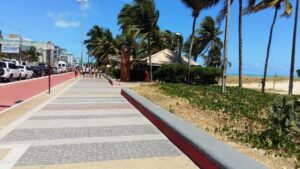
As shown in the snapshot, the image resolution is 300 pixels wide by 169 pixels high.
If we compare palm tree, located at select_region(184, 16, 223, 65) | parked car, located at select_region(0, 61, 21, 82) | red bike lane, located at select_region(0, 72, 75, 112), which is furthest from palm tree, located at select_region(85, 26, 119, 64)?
red bike lane, located at select_region(0, 72, 75, 112)

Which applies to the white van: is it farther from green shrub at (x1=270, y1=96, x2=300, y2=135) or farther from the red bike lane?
green shrub at (x1=270, y1=96, x2=300, y2=135)

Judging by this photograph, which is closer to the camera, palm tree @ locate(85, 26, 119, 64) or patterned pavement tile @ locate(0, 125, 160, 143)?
patterned pavement tile @ locate(0, 125, 160, 143)

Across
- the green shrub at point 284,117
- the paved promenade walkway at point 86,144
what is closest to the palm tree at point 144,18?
the paved promenade walkway at point 86,144

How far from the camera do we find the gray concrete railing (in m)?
5.88

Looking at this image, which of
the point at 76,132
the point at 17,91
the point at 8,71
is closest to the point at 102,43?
the point at 8,71

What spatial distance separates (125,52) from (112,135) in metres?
29.6

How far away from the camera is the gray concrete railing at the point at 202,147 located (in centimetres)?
588

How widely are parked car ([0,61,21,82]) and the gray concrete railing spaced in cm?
3079

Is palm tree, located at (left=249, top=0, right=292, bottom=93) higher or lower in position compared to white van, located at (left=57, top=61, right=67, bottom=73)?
higher

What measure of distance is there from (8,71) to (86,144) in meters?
33.3

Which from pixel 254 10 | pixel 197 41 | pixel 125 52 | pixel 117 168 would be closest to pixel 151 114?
pixel 117 168

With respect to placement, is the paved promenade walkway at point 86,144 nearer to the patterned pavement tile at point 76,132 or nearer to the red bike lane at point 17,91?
the patterned pavement tile at point 76,132

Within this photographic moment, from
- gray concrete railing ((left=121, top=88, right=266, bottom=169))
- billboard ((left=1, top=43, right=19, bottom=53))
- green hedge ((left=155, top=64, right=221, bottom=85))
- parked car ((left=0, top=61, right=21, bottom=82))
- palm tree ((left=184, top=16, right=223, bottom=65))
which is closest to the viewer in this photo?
gray concrete railing ((left=121, top=88, right=266, bottom=169))

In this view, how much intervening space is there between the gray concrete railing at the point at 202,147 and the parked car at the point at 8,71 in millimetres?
30793
